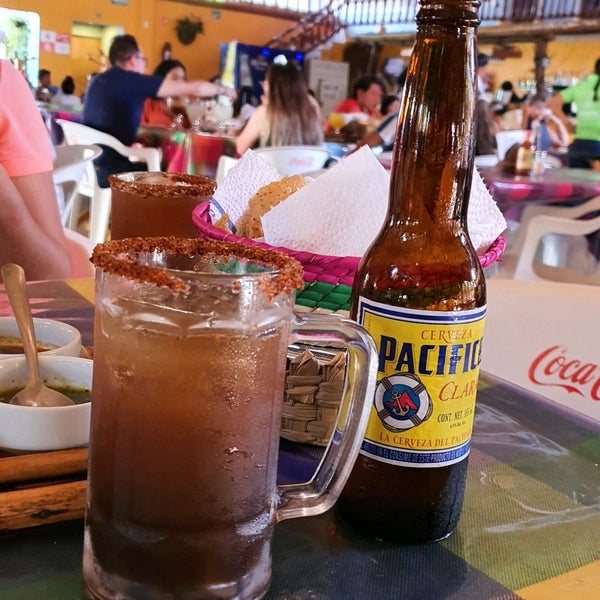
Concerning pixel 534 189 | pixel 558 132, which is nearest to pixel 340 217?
pixel 534 189

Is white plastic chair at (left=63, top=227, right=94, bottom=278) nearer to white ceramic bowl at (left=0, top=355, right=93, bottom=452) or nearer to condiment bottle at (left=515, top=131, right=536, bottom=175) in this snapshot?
white ceramic bowl at (left=0, top=355, right=93, bottom=452)

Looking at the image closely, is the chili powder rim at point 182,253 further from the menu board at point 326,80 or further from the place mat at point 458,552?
the menu board at point 326,80

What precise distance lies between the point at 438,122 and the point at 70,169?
Answer: 2.39m

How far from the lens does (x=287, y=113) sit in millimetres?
4328

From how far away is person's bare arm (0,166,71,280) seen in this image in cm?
154

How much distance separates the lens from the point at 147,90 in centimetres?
474

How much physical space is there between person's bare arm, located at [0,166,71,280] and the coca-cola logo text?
1.02 meters

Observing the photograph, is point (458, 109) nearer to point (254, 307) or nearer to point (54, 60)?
point (254, 307)

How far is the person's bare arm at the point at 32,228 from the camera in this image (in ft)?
5.04

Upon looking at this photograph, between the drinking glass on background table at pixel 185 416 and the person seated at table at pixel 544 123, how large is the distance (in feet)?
19.4

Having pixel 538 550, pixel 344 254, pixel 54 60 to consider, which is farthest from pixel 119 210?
pixel 54 60

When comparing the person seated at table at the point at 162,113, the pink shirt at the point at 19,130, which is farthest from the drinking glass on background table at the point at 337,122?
the pink shirt at the point at 19,130

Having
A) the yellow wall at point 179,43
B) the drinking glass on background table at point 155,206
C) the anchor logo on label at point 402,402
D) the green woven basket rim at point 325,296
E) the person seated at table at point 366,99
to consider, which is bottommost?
the anchor logo on label at point 402,402

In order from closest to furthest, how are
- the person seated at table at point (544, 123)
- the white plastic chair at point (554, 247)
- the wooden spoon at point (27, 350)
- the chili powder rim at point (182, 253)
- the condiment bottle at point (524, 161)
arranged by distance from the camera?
the chili powder rim at point (182, 253), the wooden spoon at point (27, 350), the white plastic chair at point (554, 247), the condiment bottle at point (524, 161), the person seated at table at point (544, 123)
